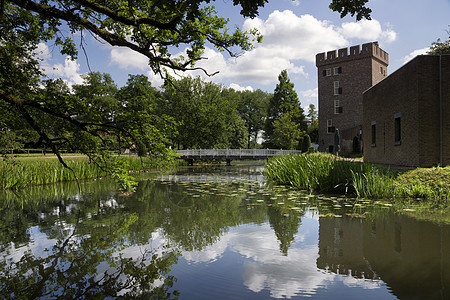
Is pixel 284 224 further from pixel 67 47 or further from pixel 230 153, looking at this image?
pixel 230 153

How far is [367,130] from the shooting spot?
1709cm

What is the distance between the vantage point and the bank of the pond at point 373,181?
8.73m

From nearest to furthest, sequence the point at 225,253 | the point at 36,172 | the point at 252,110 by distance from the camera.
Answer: the point at 225,253, the point at 36,172, the point at 252,110

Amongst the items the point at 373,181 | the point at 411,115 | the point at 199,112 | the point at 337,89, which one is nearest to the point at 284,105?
the point at 337,89

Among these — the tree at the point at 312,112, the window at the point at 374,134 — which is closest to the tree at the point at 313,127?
the tree at the point at 312,112

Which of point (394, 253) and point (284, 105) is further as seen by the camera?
point (284, 105)

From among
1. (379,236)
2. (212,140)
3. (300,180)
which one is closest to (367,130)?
(300,180)

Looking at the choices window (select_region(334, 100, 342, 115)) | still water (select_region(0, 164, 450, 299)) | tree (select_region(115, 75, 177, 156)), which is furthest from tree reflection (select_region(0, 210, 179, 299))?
window (select_region(334, 100, 342, 115))

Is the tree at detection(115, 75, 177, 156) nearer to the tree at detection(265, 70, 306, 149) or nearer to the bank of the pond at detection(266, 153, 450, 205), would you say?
the bank of the pond at detection(266, 153, 450, 205)

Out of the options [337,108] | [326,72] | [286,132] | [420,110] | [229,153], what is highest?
[326,72]

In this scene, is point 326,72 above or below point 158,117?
above

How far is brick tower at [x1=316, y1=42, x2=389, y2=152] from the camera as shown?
3288 cm

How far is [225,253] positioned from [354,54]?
114 feet

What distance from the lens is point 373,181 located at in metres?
8.81
